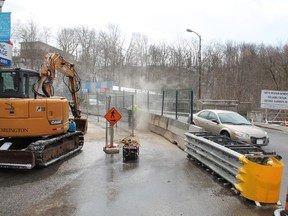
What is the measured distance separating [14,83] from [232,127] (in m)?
7.81

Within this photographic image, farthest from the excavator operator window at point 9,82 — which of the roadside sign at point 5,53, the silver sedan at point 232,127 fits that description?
the silver sedan at point 232,127

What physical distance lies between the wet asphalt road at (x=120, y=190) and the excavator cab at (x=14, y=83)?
2175 millimetres

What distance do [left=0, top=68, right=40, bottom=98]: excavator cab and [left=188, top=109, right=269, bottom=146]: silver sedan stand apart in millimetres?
7302

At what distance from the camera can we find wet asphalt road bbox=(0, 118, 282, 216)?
5.19m

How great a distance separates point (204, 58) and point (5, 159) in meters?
48.8

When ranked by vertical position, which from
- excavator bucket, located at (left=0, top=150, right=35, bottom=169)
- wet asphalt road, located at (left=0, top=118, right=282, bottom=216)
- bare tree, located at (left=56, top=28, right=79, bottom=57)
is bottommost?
wet asphalt road, located at (left=0, top=118, right=282, bottom=216)

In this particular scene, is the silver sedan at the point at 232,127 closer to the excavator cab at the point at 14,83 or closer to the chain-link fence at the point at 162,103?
the chain-link fence at the point at 162,103

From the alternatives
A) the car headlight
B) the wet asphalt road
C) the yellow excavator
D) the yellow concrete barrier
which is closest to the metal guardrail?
the yellow concrete barrier

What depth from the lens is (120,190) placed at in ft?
20.4

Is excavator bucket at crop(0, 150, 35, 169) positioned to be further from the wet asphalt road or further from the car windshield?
the car windshield

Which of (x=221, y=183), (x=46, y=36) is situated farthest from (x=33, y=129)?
(x=46, y=36)

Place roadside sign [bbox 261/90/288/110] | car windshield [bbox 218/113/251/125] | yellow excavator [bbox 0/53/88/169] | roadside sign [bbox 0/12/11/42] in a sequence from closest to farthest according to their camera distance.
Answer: yellow excavator [bbox 0/53/88/169] < roadside sign [bbox 0/12/11/42] < car windshield [bbox 218/113/251/125] < roadside sign [bbox 261/90/288/110]

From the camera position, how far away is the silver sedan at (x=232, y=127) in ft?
35.2

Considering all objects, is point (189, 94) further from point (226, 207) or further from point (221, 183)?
point (226, 207)
